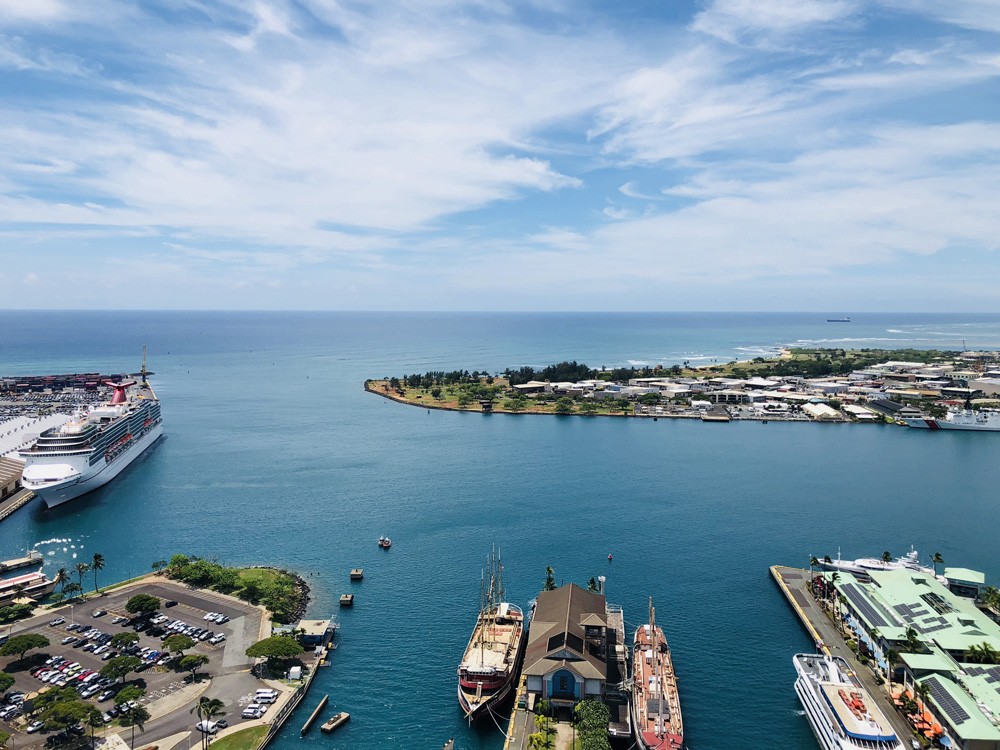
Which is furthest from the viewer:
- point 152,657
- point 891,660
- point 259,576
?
point 259,576

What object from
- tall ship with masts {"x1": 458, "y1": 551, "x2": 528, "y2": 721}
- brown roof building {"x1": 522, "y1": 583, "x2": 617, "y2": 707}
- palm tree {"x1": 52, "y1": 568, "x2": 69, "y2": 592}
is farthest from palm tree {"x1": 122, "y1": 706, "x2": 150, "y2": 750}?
brown roof building {"x1": 522, "y1": 583, "x2": 617, "y2": 707}

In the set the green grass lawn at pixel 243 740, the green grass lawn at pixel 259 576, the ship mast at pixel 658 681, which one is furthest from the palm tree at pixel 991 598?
the green grass lawn at pixel 259 576

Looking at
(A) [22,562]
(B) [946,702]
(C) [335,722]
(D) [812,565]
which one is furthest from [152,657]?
(D) [812,565]

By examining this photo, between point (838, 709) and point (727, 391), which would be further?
point (727, 391)

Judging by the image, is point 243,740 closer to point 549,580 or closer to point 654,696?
point 654,696

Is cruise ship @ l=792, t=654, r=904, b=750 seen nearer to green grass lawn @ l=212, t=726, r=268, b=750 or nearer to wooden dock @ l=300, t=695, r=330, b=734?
wooden dock @ l=300, t=695, r=330, b=734

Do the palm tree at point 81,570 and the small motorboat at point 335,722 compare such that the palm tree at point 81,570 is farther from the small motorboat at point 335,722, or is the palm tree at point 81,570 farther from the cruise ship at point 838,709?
the cruise ship at point 838,709
